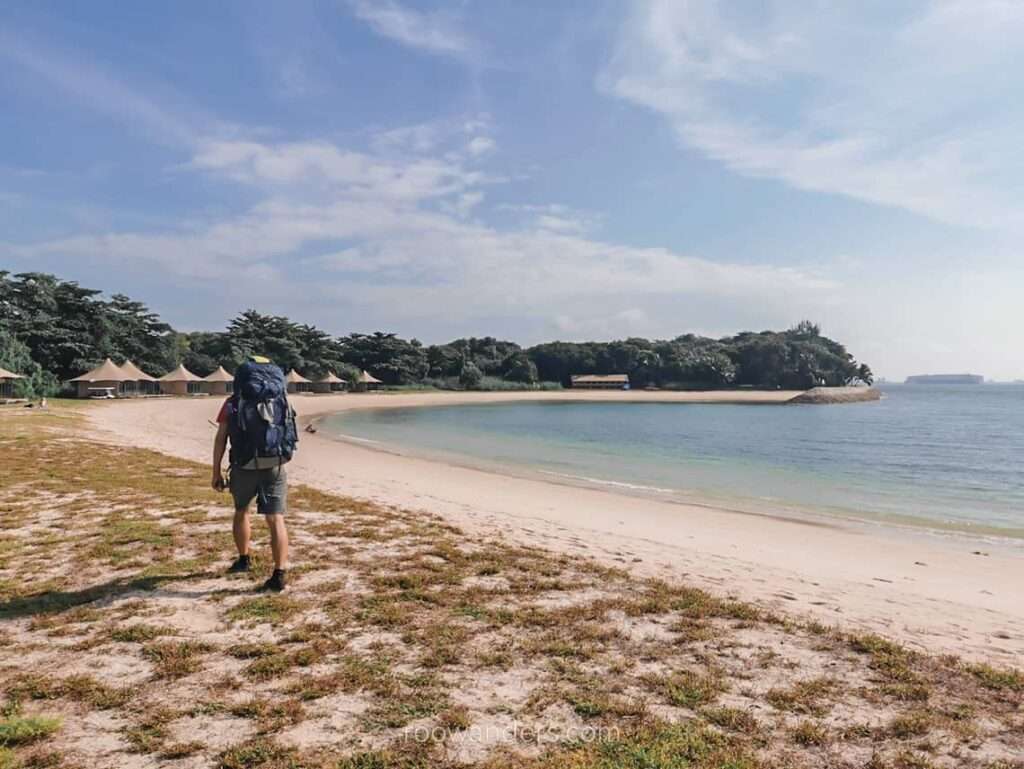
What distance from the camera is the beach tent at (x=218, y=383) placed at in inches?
2125

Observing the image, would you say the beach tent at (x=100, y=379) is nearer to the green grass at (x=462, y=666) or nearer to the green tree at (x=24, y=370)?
the green tree at (x=24, y=370)

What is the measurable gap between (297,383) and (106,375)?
22.8m

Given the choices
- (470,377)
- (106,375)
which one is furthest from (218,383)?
(470,377)

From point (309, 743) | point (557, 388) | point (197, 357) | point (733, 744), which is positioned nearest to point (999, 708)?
point (733, 744)

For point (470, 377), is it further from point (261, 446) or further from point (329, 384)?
point (261, 446)

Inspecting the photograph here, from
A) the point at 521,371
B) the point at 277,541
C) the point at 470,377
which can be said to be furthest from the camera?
the point at 521,371

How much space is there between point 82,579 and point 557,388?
96133mm

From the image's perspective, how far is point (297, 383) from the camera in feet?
217

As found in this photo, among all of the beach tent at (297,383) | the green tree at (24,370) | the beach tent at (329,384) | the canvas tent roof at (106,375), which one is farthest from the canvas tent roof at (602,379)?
the green tree at (24,370)

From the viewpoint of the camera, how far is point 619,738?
8.82ft

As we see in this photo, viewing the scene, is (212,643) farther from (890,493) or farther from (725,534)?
(890,493)

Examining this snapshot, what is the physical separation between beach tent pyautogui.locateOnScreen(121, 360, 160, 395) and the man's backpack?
5002 centimetres

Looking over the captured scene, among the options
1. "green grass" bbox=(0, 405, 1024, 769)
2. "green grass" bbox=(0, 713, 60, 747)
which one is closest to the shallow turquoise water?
"green grass" bbox=(0, 405, 1024, 769)

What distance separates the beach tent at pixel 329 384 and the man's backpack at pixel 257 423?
66424 millimetres
